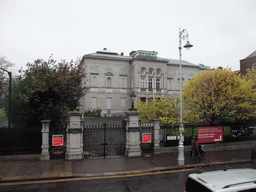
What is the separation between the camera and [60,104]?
47.8 feet

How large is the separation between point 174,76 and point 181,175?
46411 mm

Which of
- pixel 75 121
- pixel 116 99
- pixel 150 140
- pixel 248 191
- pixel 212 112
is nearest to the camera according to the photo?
pixel 248 191

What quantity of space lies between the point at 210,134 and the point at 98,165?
9668 mm

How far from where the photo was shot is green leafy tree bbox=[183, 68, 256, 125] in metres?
15.9

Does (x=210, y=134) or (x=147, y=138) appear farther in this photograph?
(x=210, y=134)

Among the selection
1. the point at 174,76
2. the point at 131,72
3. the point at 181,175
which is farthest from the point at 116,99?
the point at 181,175

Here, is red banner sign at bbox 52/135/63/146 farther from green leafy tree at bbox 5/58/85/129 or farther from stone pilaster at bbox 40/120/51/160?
green leafy tree at bbox 5/58/85/129

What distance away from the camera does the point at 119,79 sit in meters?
47.9

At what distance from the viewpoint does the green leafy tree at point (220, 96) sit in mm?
15914

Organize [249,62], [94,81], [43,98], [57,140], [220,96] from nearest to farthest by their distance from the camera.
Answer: [57,140] < [43,98] < [220,96] < [249,62] < [94,81]

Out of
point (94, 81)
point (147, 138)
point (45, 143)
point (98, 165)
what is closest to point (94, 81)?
point (94, 81)

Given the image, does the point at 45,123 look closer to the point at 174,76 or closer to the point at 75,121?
the point at 75,121

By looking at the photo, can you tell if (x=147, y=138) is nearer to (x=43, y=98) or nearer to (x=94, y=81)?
(x=43, y=98)

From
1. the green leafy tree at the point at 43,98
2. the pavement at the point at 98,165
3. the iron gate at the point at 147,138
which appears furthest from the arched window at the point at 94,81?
the pavement at the point at 98,165
